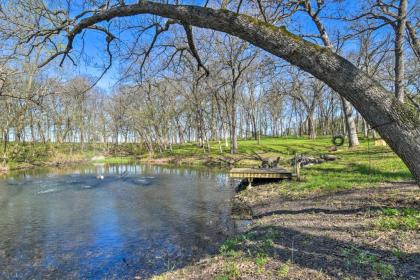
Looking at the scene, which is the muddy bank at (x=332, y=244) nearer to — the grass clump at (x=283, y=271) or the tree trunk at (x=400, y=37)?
the grass clump at (x=283, y=271)

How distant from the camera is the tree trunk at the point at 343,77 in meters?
3.94

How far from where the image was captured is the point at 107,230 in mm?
10336

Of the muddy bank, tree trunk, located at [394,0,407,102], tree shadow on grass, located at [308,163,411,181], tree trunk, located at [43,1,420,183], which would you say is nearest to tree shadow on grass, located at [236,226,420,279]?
the muddy bank

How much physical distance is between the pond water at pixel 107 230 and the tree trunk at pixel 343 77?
5.11m

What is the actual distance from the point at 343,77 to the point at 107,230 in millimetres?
8799

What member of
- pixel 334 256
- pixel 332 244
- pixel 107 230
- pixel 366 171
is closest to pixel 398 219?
pixel 332 244

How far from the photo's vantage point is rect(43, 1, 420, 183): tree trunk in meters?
3.94

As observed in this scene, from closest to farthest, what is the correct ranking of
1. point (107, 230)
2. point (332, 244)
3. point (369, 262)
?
point (369, 262) < point (332, 244) < point (107, 230)

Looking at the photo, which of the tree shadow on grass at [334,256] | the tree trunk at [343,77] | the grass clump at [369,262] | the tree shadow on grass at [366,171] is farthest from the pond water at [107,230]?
the tree shadow on grass at [366,171]

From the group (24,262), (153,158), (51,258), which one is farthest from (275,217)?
(153,158)

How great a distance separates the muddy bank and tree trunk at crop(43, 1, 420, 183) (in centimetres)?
172

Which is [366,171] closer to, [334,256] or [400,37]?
[400,37]

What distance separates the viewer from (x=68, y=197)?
1644cm

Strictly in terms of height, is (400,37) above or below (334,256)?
above
